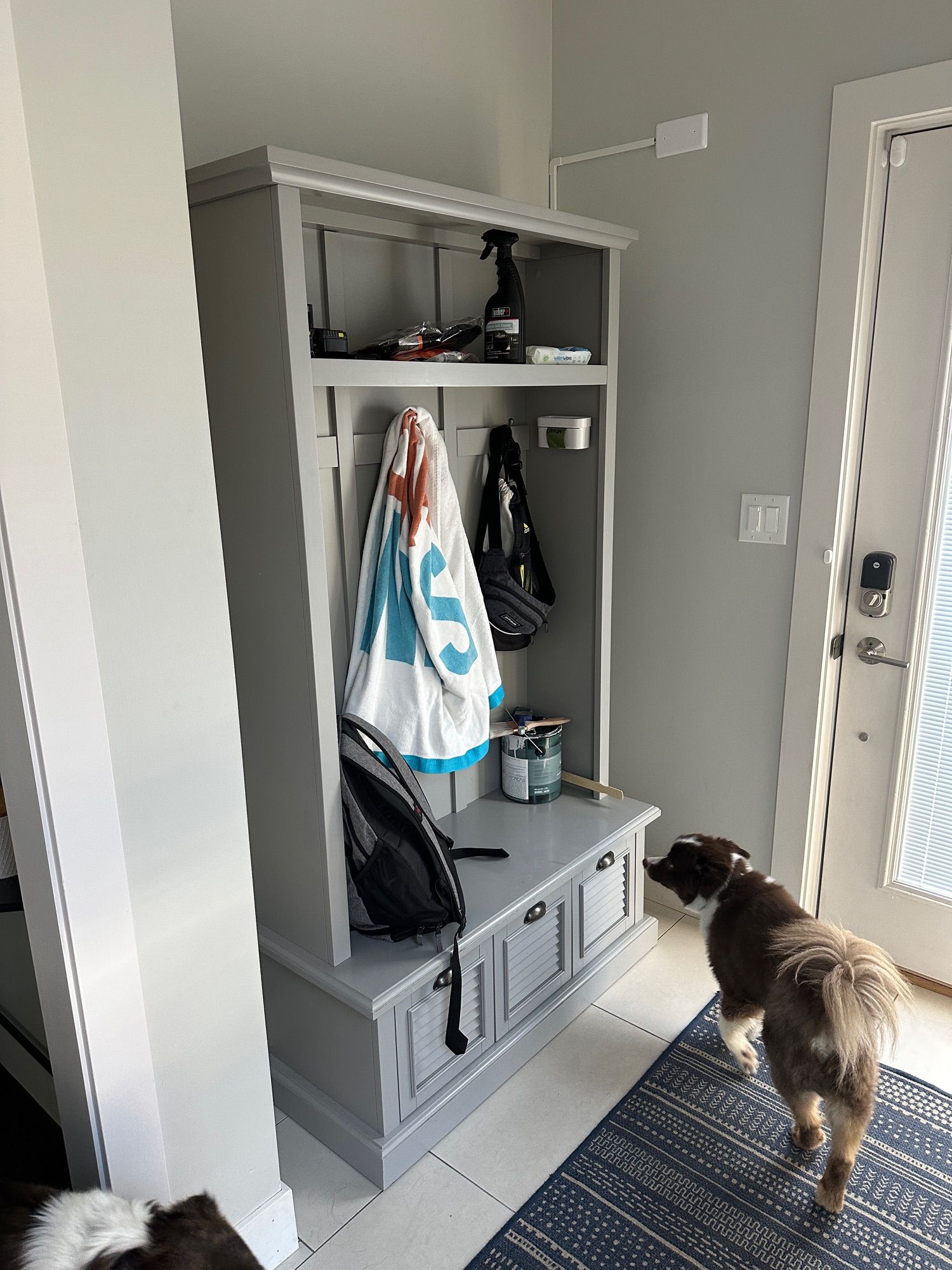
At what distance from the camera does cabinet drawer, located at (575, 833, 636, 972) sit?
7.91 ft

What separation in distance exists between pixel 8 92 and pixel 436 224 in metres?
1.13

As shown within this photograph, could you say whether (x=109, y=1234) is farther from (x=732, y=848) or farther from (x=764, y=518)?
(x=764, y=518)

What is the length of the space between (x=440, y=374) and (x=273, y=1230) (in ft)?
5.54

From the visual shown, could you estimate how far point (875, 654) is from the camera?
2.38 meters

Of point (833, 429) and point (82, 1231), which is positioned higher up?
point (833, 429)

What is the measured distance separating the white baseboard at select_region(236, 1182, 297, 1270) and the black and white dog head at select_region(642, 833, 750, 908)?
3.43ft

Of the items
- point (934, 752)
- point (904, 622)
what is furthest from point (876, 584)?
point (934, 752)

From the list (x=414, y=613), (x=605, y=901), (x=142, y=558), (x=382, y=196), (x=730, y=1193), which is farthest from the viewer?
(x=605, y=901)

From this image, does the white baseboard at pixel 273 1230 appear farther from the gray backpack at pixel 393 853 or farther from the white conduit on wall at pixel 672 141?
the white conduit on wall at pixel 672 141

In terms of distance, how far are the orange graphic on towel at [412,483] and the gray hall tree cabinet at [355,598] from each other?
11 cm

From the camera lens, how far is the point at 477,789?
2617 millimetres

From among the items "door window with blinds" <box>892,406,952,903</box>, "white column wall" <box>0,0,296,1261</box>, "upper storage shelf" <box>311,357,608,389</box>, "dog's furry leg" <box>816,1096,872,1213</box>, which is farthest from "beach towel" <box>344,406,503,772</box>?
"door window with blinds" <box>892,406,952,903</box>

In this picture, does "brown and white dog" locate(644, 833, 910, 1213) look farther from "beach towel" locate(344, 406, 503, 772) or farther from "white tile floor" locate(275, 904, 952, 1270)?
"beach towel" locate(344, 406, 503, 772)

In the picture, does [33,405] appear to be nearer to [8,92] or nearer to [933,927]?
[8,92]
